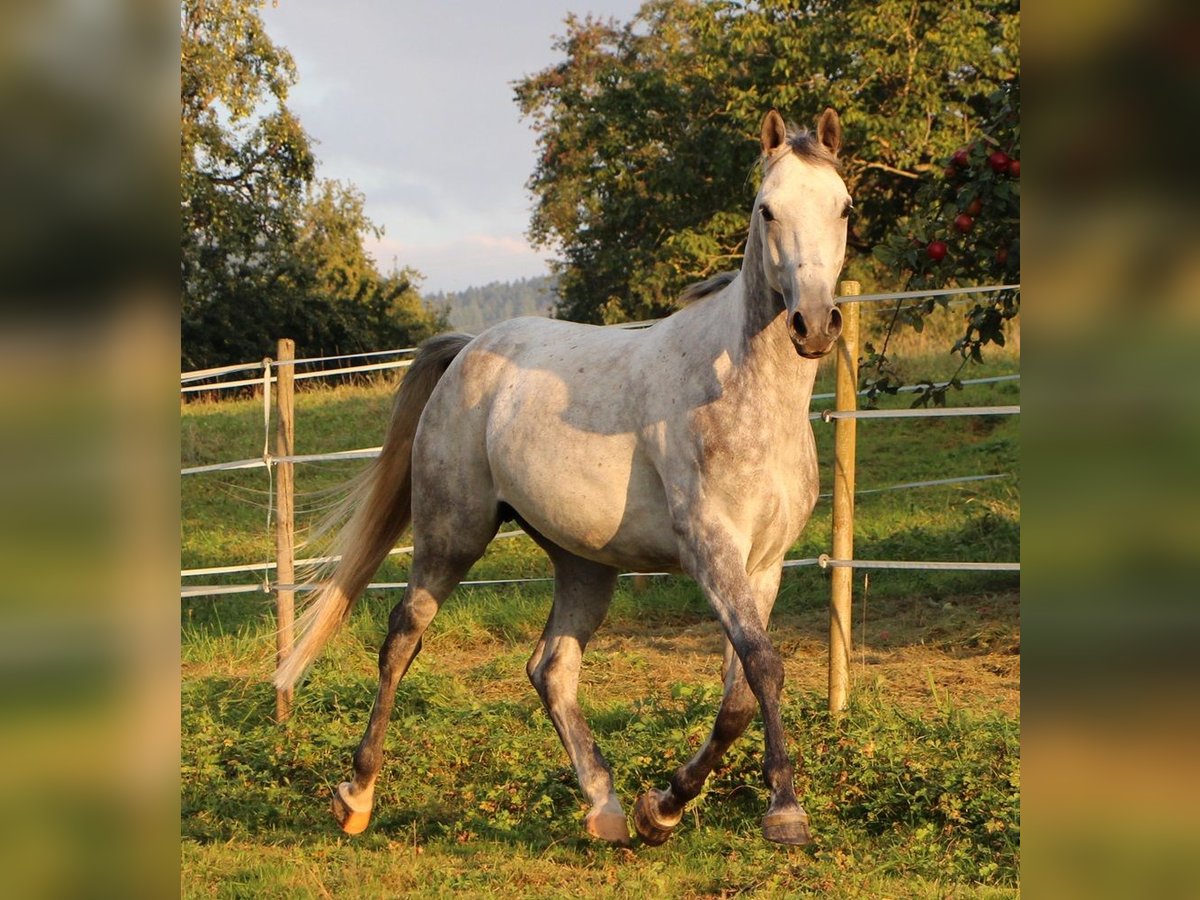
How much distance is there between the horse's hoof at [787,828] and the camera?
325cm

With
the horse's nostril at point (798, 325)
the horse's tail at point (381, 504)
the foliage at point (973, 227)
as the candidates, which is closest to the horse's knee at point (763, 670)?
the horse's nostril at point (798, 325)

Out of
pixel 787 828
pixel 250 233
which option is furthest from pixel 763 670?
Answer: pixel 250 233

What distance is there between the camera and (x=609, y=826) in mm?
4020

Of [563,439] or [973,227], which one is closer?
[563,439]

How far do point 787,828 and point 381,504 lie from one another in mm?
2376

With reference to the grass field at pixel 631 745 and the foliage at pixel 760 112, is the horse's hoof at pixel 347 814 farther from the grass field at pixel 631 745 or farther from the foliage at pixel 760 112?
the foliage at pixel 760 112

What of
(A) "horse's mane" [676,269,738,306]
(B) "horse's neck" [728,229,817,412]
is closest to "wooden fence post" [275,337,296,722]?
(A) "horse's mane" [676,269,738,306]

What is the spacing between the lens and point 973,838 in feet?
13.1

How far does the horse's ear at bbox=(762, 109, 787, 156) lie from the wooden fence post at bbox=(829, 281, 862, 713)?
1807mm

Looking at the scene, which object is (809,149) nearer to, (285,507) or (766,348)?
(766,348)

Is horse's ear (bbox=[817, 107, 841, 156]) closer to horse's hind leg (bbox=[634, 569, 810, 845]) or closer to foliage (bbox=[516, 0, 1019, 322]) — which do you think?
horse's hind leg (bbox=[634, 569, 810, 845])

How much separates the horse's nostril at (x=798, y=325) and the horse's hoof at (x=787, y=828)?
1.25 m
